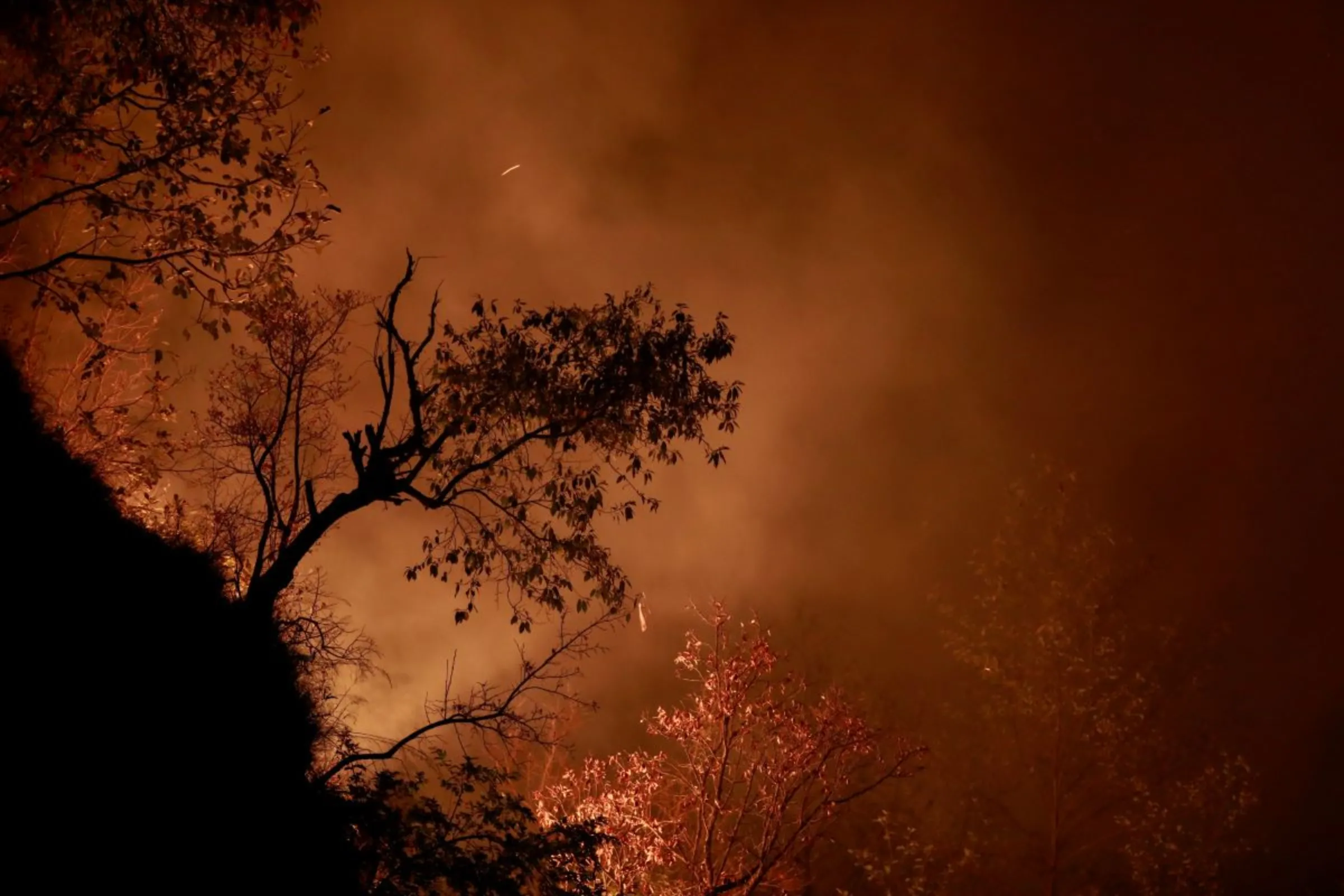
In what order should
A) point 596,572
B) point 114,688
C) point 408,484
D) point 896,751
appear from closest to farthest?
1. point 114,688
2. point 408,484
3. point 596,572
4. point 896,751

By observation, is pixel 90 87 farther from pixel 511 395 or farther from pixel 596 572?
pixel 596 572

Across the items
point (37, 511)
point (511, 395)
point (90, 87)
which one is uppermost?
point (511, 395)

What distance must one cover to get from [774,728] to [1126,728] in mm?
13321

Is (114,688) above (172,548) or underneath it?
underneath

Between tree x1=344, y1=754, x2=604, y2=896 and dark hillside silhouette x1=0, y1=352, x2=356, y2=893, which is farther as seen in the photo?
tree x1=344, y1=754, x2=604, y2=896

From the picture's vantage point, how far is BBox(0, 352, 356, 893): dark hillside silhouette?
254 inches

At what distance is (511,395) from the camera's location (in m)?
11.0

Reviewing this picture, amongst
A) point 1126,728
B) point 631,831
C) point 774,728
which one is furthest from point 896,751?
point 1126,728

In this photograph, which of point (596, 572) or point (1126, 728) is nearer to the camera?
point (596, 572)

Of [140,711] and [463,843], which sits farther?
[463,843]

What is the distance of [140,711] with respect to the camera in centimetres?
754

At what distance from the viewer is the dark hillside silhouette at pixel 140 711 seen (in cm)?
645

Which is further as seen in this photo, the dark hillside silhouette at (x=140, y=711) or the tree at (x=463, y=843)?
the tree at (x=463, y=843)

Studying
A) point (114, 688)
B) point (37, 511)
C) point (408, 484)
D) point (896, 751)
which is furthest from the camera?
point (896, 751)
